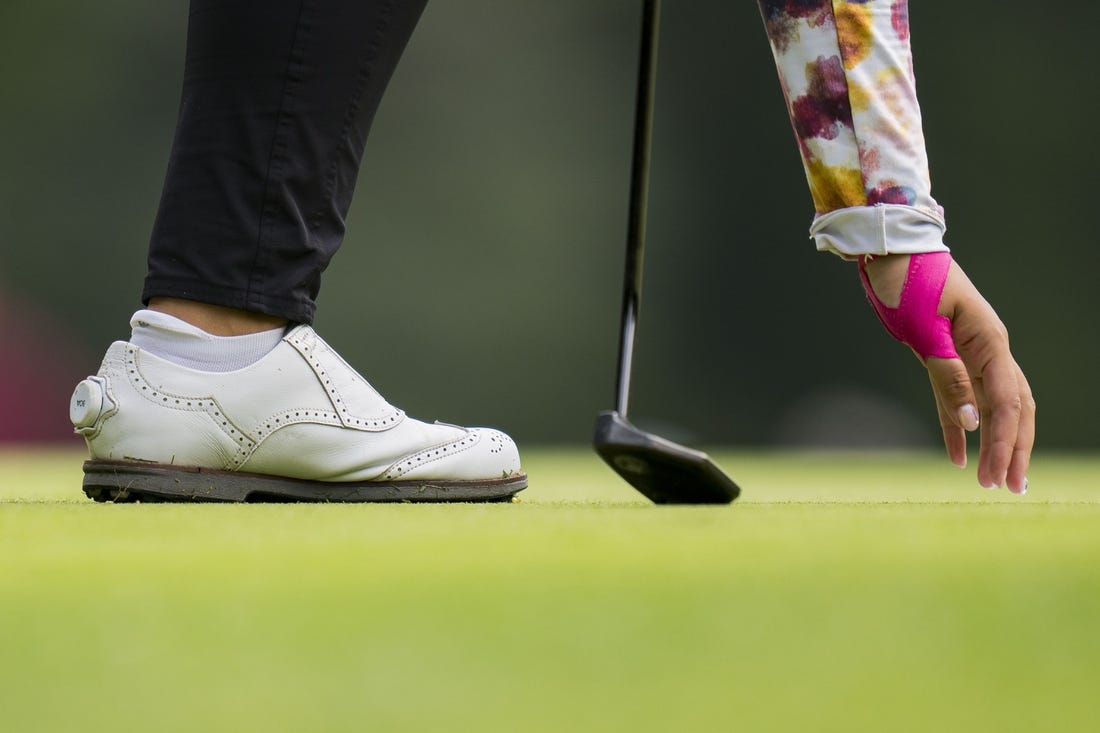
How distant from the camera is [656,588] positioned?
Result: 1.78 ft

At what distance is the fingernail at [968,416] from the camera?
1104mm

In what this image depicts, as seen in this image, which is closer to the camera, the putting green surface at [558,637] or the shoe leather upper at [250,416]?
the putting green surface at [558,637]

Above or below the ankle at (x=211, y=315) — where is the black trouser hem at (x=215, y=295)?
above

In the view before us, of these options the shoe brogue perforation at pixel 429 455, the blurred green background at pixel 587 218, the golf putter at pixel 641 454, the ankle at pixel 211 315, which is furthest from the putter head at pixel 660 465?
the blurred green background at pixel 587 218

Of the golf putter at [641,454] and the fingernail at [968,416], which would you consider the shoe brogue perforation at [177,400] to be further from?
the fingernail at [968,416]

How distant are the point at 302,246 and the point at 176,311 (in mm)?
123

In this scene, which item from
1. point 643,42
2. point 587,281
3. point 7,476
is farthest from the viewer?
point 587,281

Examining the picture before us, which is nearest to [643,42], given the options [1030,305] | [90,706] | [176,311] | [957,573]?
[176,311]

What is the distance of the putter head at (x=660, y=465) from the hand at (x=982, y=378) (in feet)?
0.72

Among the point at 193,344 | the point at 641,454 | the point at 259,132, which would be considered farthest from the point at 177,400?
the point at 641,454

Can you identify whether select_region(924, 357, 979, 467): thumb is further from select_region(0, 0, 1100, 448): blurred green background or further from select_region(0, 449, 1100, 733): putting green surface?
select_region(0, 0, 1100, 448): blurred green background

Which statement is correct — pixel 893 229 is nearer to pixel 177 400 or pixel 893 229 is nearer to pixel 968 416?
pixel 968 416

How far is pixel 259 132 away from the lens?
1.07 m

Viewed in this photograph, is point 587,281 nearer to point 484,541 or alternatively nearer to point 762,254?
point 762,254
